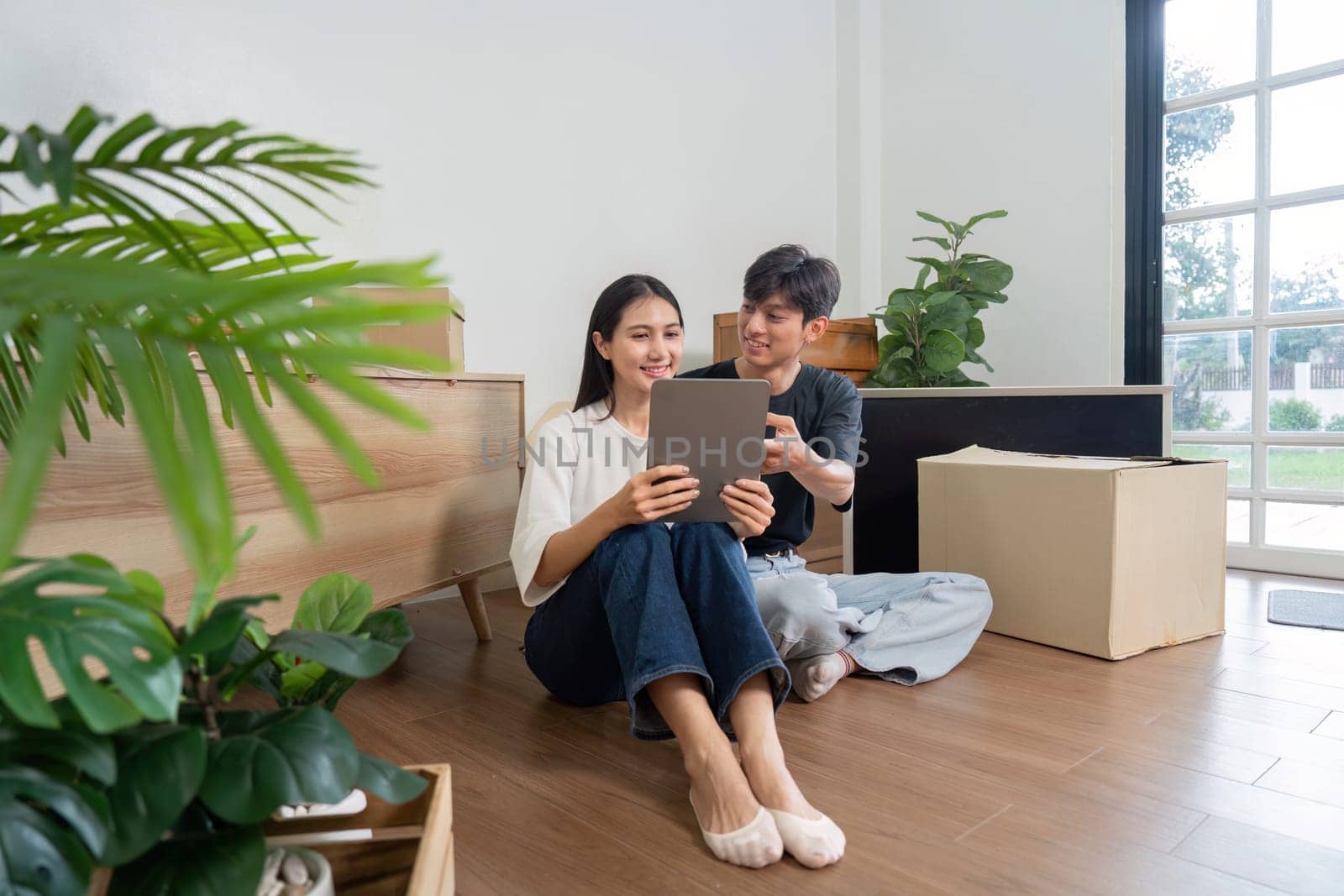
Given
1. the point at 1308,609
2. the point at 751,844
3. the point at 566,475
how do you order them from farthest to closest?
the point at 1308,609, the point at 566,475, the point at 751,844

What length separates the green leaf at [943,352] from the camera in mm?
3037

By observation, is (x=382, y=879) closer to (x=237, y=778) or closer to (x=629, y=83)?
(x=237, y=778)

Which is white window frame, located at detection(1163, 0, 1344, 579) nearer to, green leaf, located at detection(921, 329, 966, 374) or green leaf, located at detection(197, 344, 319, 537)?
green leaf, located at detection(921, 329, 966, 374)

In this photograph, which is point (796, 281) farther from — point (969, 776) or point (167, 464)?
point (167, 464)

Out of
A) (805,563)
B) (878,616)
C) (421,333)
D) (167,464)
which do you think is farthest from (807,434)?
(167,464)

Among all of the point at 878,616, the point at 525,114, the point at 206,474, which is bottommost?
the point at 878,616

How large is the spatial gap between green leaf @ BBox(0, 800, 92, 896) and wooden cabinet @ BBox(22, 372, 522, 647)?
56 cm

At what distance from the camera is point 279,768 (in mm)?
526

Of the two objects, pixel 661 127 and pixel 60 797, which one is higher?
pixel 661 127

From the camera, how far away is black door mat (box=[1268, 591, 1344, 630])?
2286 millimetres

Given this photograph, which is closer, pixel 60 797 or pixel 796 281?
pixel 60 797

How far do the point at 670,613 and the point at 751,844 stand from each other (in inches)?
13.1

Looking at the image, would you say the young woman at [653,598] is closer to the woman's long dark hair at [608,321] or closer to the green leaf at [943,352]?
the woman's long dark hair at [608,321]

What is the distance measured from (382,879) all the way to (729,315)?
241 cm
